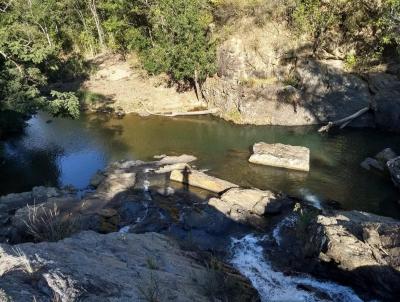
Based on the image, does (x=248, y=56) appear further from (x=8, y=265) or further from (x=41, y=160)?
(x=8, y=265)

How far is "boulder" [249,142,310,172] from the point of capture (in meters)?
22.1

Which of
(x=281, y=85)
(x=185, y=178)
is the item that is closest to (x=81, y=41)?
(x=281, y=85)

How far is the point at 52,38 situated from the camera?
45.3 m

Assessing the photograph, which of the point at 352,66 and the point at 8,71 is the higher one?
the point at 8,71

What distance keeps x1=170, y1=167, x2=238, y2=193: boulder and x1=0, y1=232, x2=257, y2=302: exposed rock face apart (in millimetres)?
8008

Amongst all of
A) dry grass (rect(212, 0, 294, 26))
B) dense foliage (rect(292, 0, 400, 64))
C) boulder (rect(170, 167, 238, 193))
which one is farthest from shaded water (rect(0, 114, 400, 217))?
dry grass (rect(212, 0, 294, 26))

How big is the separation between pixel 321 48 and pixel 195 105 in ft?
35.0

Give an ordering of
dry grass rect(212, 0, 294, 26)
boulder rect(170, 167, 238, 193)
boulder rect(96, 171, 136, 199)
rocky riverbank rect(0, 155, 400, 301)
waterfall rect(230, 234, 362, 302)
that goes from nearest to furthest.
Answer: rocky riverbank rect(0, 155, 400, 301) < waterfall rect(230, 234, 362, 302) < boulder rect(96, 171, 136, 199) < boulder rect(170, 167, 238, 193) < dry grass rect(212, 0, 294, 26)

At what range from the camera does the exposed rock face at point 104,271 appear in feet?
21.4

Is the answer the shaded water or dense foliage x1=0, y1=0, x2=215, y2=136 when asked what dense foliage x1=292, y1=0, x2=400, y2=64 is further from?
dense foliage x1=0, y1=0, x2=215, y2=136

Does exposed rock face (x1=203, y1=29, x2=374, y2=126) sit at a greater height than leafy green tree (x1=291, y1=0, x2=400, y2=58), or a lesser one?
lesser

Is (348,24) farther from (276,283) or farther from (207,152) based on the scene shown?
(276,283)

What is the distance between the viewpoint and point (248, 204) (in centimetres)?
1767

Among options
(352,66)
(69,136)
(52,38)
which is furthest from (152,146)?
(52,38)
